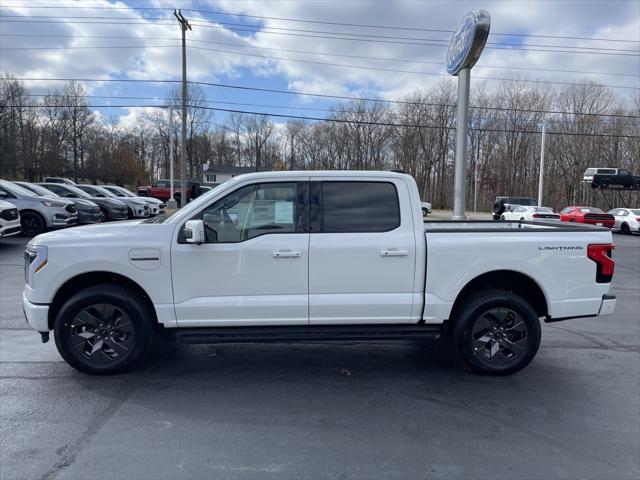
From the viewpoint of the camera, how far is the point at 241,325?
4137mm

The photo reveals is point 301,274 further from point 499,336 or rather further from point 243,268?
point 499,336

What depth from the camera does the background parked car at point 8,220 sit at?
1141 cm

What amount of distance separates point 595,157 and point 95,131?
7201 centimetres

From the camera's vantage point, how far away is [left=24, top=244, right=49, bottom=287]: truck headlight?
4.03 meters

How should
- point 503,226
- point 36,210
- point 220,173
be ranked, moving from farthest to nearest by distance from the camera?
point 220,173 < point 36,210 < point 503,226

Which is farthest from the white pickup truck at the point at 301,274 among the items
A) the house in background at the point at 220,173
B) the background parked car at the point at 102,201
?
the house in background at the point at 220,173

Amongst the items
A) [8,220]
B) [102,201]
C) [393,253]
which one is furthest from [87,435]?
[102,201]

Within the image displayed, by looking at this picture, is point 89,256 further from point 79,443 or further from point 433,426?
point 433,426

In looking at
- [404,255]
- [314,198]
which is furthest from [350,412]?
[314,198]

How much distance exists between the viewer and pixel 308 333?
163 inches

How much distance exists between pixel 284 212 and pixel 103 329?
6.63 feet

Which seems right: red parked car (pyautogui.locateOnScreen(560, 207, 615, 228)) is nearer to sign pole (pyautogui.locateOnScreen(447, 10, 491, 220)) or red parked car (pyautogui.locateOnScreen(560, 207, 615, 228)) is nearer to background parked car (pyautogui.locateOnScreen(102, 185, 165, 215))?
sign pole (pyautogui.locateOnScreen(447, 10, 491, 220))

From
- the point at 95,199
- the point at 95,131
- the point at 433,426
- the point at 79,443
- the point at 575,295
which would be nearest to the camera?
the point at 79,443

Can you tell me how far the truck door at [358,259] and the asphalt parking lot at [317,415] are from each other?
0.70m
